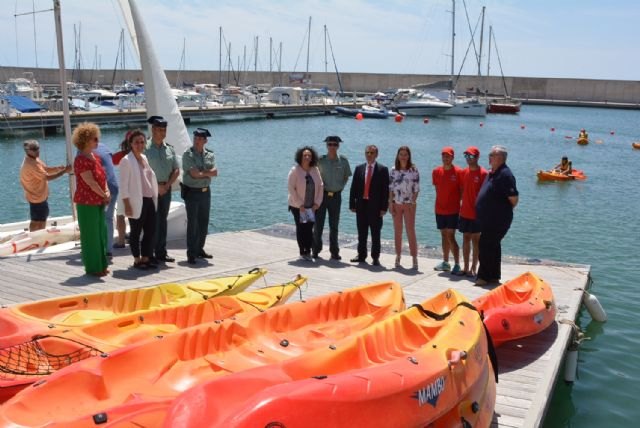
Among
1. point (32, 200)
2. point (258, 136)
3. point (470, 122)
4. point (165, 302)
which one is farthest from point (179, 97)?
point (165, 302)

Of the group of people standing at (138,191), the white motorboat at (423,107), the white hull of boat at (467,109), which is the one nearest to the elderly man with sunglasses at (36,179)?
the group of people standing at (138,191)

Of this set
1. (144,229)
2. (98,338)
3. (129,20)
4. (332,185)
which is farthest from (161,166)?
(129,20)

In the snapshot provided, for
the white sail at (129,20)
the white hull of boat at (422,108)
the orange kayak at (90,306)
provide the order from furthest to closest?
the white hull of boat at (422,108) → the white sail at (129,20) → the orange kayak at (90,306)

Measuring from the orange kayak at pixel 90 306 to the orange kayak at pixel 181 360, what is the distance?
3.44 ft

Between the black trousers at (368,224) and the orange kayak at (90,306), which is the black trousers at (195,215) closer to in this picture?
the orange kayak at (90,306)

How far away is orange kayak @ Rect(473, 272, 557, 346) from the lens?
22.4 ft

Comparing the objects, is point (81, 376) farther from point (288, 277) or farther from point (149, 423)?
point (288, 277)


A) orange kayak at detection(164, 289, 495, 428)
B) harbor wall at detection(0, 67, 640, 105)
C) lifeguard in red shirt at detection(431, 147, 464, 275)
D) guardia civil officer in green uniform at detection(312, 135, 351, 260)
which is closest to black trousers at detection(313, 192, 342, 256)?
guardia civil officer in green uniform at detection(312, 135, 351, 260)

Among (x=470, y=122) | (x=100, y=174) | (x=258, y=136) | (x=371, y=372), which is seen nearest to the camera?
(x=371, y=372)

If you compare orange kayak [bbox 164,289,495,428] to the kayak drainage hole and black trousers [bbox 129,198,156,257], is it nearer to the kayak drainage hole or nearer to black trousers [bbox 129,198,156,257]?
the kayak drainage hole

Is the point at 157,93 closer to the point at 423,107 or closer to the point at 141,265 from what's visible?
the point at 141,265

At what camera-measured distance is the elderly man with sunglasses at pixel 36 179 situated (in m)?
10.5

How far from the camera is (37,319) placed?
18.6 ft

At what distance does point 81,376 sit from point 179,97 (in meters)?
59.9
